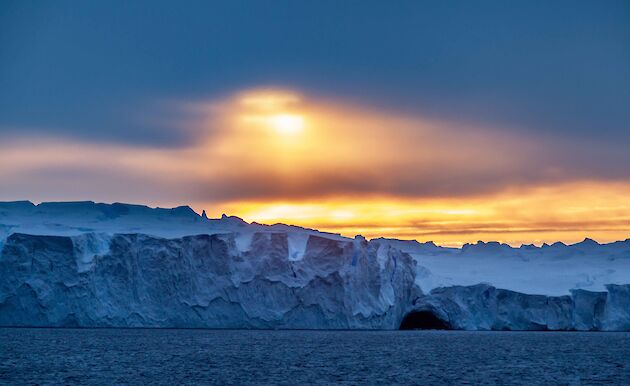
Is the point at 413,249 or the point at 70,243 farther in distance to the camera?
the point at 413,249

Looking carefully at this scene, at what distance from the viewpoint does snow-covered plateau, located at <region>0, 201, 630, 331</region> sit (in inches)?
1869

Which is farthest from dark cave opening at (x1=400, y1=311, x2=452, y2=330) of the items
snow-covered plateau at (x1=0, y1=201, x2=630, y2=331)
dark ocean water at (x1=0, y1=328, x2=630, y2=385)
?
dark ocean water at (x1=0, y1=328, x2=630, y2=385)

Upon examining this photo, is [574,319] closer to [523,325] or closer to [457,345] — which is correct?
[523,325]

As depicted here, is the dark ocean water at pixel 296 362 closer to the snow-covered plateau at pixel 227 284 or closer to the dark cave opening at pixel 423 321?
the snow-covered plateau at pixel 227 284

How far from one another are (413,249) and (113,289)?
3389cm

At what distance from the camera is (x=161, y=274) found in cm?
4909

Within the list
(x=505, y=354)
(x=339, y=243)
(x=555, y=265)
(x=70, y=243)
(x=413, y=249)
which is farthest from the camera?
(x=413, y=249)

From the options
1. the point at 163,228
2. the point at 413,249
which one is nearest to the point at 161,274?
the point at 163,228

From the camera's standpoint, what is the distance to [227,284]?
50.1m

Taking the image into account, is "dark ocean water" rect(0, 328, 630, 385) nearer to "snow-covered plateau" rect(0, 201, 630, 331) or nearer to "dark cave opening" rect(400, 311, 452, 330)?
"snow-covered plateau" rect(0, 201, 630, 331)

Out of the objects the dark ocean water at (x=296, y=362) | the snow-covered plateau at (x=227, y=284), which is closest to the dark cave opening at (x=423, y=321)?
the snow-covered plateau at (x=227, y=284)

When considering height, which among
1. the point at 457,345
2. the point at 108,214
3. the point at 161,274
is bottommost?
the point at 457,345

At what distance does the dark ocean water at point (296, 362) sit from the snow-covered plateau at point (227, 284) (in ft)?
5.78

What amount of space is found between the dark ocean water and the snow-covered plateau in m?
1.76
